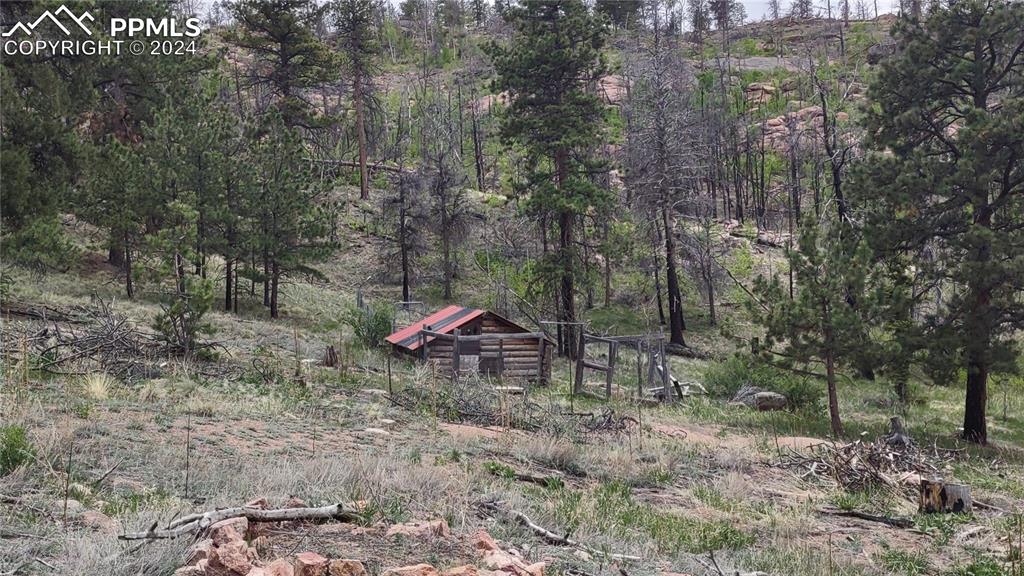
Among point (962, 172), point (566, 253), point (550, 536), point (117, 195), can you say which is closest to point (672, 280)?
point (566, 253)

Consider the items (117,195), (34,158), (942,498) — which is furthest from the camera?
(117,195)

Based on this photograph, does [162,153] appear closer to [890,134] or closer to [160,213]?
[160,213]

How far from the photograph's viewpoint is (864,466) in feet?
34.3

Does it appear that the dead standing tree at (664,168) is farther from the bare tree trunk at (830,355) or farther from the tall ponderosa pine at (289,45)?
the tall ponderosa pine at (289,45)

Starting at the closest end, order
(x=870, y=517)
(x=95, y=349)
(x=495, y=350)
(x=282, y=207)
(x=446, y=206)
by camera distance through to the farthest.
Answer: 1. (x=870, y=517)
2. (x=95, y=349)
3. (x=495, y=350)
4. (x=282, y=207)
5. (x=446, y=206)

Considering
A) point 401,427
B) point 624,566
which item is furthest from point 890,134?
point 624,566

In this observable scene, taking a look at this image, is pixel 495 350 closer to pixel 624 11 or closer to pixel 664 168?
pixel 664 168

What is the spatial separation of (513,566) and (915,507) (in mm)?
6678

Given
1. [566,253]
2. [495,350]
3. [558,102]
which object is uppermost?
[558,102]

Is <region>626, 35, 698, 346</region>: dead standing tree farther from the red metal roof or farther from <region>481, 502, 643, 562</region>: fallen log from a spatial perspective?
<region>481, 502, 643, 562</region>: fallen log

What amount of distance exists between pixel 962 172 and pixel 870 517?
30.3 ft

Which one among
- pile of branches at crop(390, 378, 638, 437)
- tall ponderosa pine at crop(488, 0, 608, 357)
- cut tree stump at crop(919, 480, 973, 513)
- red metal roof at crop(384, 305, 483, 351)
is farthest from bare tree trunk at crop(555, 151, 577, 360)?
cut tree stump at crop(919, 480, 973, 513)

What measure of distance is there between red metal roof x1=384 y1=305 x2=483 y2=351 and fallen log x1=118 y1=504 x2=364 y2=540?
15.3m

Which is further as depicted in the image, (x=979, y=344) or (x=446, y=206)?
(x=446, y=206)
